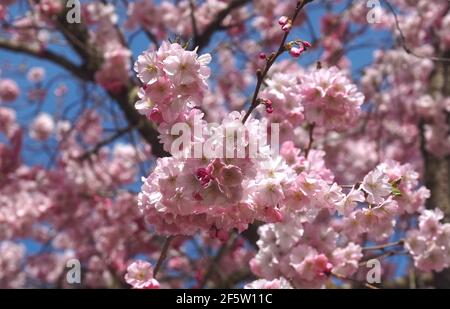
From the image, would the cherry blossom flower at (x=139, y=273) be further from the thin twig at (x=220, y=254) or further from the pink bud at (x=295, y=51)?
the thin twig at (x=220, y=254)

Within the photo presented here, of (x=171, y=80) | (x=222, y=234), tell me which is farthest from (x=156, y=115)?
(x=222, y=234)

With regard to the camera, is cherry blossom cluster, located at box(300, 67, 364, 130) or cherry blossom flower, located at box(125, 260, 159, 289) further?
cherry blossom cluster, located at box(300, 67, 364, 130)

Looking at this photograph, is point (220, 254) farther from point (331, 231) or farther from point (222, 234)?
point (222, 234)

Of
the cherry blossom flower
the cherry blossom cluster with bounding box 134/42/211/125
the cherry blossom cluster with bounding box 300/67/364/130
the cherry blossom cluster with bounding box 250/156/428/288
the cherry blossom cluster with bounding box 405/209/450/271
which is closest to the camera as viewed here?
the cherry blossom cluster with bounding box 134/42/211/125

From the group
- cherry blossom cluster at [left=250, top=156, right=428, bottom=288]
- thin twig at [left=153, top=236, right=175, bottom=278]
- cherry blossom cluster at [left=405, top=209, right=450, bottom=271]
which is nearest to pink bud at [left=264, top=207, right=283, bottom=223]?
cherry blossom cluster at [left=250, top=156, right=428, bottom=288]

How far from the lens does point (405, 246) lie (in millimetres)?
2730

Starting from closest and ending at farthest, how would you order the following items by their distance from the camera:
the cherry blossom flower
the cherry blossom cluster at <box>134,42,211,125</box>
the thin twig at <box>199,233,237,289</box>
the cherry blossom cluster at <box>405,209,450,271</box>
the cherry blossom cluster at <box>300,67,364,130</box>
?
the cherry blossom cluster at <box>134,42,211,125</box> < the cherry blossom flower < the cherry blossom cluster at <box>300,67,364,130</box> < the cherry blossom cluster at <box>405,209,450,271</box> < the thin twig at <box>199,233,237,289</box>

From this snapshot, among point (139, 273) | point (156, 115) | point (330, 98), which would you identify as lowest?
point (139, 273)

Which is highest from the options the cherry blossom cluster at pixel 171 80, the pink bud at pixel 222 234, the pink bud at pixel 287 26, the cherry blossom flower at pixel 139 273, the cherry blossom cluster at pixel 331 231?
the pink bud at pixel 287 26


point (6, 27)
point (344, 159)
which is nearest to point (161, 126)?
point (6, 27)

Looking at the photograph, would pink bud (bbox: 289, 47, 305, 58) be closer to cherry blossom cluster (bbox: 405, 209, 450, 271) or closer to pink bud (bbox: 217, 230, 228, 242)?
pink bud (bbox: 217, 230, 228, 242)

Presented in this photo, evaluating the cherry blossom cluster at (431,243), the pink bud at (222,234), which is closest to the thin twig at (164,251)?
the pink bud at (222,234)
